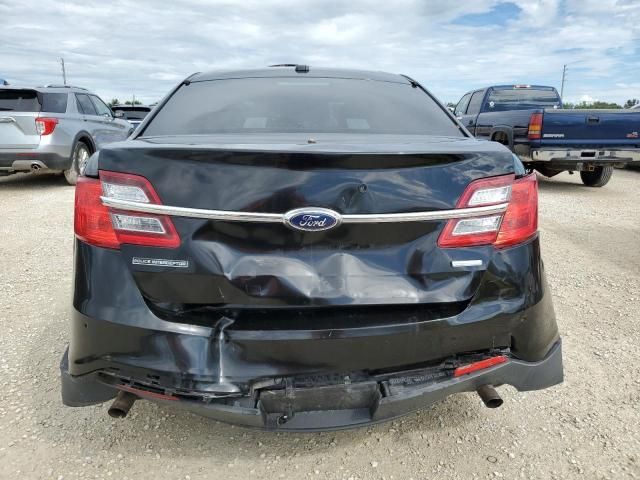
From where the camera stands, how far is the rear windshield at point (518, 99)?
1076 cm

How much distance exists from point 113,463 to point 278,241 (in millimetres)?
1225

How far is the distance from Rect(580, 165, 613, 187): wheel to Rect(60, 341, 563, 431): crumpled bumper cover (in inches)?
358

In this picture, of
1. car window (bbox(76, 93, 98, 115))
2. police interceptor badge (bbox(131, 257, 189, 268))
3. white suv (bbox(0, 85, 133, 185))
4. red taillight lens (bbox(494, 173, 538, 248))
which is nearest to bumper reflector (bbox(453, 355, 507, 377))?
red taillight lens (bbox(494, 173, 538, 248))

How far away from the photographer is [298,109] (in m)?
2.65

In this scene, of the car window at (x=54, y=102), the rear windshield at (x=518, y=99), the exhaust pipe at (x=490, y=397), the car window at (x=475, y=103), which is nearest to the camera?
the exhaust pipe at (x=490, y=397)

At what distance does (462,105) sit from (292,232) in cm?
1174

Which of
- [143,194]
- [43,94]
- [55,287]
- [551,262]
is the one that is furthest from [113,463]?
[43,94]

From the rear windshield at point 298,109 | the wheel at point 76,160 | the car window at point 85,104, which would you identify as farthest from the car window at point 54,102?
the rear windshield at point 298,109

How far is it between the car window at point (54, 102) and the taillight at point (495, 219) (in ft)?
28.3

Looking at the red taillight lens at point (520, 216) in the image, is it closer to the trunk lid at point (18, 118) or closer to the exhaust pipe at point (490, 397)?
the exhaust pipe at point (490, 397)

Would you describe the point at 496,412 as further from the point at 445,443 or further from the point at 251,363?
the point at 251,363

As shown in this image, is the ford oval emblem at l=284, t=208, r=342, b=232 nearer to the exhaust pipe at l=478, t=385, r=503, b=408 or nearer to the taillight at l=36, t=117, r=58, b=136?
the exhaust pipe at l=478, t=385, r=503, b=408

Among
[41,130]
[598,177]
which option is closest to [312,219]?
[41,130]

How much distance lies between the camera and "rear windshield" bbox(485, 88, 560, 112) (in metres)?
10.8
